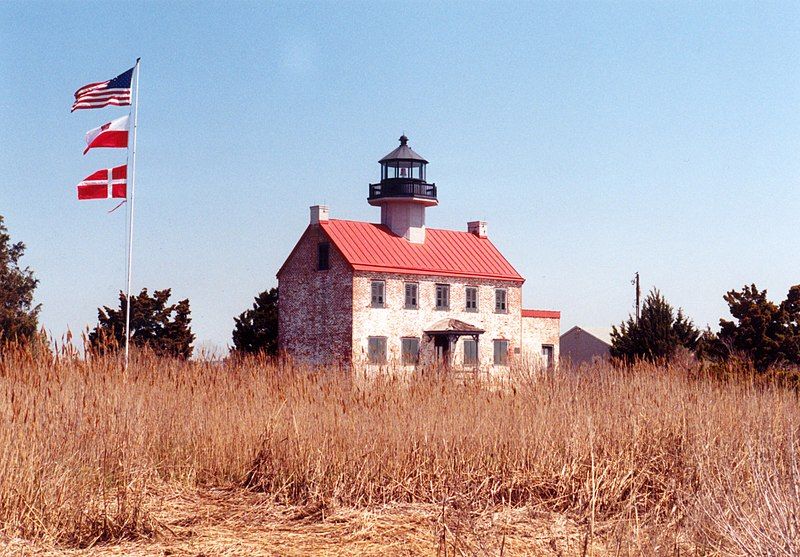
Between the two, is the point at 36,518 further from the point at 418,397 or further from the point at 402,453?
the point at 418,397

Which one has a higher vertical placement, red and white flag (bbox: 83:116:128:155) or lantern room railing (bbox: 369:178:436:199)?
lantern room railing (bbox: 369:178:436:199)

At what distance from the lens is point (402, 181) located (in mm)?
38062

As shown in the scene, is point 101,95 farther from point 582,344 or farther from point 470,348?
point 582,344

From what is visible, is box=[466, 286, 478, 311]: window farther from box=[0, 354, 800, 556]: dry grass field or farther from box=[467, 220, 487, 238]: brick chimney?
box=[0, 354, 800, 556]: dry grass field

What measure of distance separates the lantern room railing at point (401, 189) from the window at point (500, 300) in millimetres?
4523

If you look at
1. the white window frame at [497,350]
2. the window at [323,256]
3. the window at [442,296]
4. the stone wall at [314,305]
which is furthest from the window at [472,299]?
the window at [323,256]

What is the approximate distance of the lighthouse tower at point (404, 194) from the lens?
37.4 m

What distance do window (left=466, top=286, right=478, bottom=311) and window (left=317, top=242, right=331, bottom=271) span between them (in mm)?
5917

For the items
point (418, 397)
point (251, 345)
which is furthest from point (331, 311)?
point (418, 397)

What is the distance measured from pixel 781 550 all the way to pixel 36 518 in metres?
5.43

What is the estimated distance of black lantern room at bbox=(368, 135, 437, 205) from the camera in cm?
Result: 3778

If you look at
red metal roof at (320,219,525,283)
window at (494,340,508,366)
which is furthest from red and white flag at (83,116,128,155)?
window at (494,340,508,366)

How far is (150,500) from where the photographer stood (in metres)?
8.80

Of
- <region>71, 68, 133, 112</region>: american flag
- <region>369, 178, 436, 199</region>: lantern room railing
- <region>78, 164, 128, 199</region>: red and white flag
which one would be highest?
<region>369, 178, 436, 199</region>: lantern room railing
